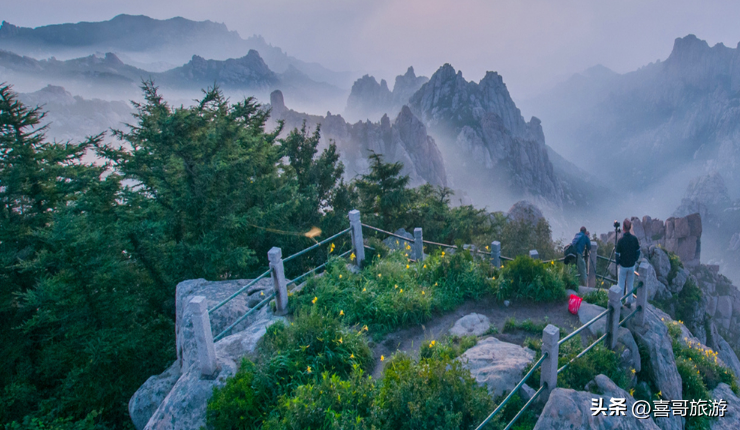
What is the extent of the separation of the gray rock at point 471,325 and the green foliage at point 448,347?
0.91 ft

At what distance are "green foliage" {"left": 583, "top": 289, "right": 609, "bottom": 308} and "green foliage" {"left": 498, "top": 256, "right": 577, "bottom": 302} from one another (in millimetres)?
481

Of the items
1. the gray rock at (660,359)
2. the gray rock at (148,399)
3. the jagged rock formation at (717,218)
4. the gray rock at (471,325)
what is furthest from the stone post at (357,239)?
the jagged rock formation at (717,218)

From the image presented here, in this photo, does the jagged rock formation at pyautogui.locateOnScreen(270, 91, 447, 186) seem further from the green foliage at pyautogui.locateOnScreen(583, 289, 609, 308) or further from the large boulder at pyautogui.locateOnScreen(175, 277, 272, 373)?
the large boulder at pyautogui.locateOnScreen(175, 277, 272, 373)

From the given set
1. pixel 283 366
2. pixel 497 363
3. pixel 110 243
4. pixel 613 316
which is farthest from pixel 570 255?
pixel 110 243

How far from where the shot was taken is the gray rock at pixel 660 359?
668cm

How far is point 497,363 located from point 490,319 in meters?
1.94

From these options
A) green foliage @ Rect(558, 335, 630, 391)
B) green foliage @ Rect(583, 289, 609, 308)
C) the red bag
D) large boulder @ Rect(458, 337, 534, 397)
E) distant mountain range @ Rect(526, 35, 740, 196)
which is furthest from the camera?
distant mountain range @ Rect(526, 35, 740, 196)

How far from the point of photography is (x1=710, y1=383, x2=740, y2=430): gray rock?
6973 mm

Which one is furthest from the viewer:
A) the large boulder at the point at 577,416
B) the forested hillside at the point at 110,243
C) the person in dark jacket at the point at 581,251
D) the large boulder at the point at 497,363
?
the person in dark jacket at the point at 581,251

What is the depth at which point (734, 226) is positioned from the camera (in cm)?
10750

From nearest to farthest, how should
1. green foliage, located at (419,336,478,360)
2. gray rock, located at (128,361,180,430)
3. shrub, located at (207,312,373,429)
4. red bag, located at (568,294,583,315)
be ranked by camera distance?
shrub, located at (207,312,373,429)
green foliage, located at (419,336,478,360)
gray rock, located at (128,361,180,430)
red bag, located at (568,294,583,315)

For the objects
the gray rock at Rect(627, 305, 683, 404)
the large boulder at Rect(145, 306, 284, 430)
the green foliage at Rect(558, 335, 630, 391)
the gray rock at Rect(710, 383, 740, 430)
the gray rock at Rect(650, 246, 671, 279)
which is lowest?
the gray rock at Rect(650, 246, 671, 279)

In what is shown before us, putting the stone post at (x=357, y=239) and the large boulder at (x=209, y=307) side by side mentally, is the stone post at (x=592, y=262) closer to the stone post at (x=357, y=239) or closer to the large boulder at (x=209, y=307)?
the stone post at (x=357, y=239)

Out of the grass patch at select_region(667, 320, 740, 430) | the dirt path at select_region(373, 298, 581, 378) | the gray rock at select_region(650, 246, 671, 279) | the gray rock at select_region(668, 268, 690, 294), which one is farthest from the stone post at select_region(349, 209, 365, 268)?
the gray rock at select_region(668, 268, 690, 294)
